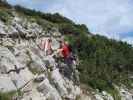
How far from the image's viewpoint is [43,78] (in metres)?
27.5

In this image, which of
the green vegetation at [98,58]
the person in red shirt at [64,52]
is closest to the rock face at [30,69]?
the person in red shirt at [64,52]

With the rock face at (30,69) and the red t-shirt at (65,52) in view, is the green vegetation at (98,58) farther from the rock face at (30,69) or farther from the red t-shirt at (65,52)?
the red t-shirt at (65,52)

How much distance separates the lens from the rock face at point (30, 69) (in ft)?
85.4

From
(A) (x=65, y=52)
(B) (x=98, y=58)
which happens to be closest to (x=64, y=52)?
(A) (x=65, y=52)

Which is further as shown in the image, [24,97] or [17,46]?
[17,46]

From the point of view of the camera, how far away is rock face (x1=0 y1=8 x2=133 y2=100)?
85.4 feet

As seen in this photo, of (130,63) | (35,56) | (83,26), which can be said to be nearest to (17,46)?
(35,56)

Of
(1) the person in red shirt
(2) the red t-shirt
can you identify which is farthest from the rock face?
(2) the red t-shirt

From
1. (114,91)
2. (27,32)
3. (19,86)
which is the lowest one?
(114,91)

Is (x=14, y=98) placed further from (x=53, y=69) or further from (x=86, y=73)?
(x=86, y=73)

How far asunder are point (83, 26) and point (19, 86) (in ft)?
132

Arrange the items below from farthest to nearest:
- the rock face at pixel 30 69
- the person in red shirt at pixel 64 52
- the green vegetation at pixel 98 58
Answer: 1. the green vegetation at pixel 98 58
2. the person in red shirt at pixel 64 52
3. the rock face at pixel 30 69

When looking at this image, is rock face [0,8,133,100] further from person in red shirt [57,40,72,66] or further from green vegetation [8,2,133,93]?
green vegetation [8,2,133,93]

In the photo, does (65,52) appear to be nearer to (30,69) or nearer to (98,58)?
(30,69)
